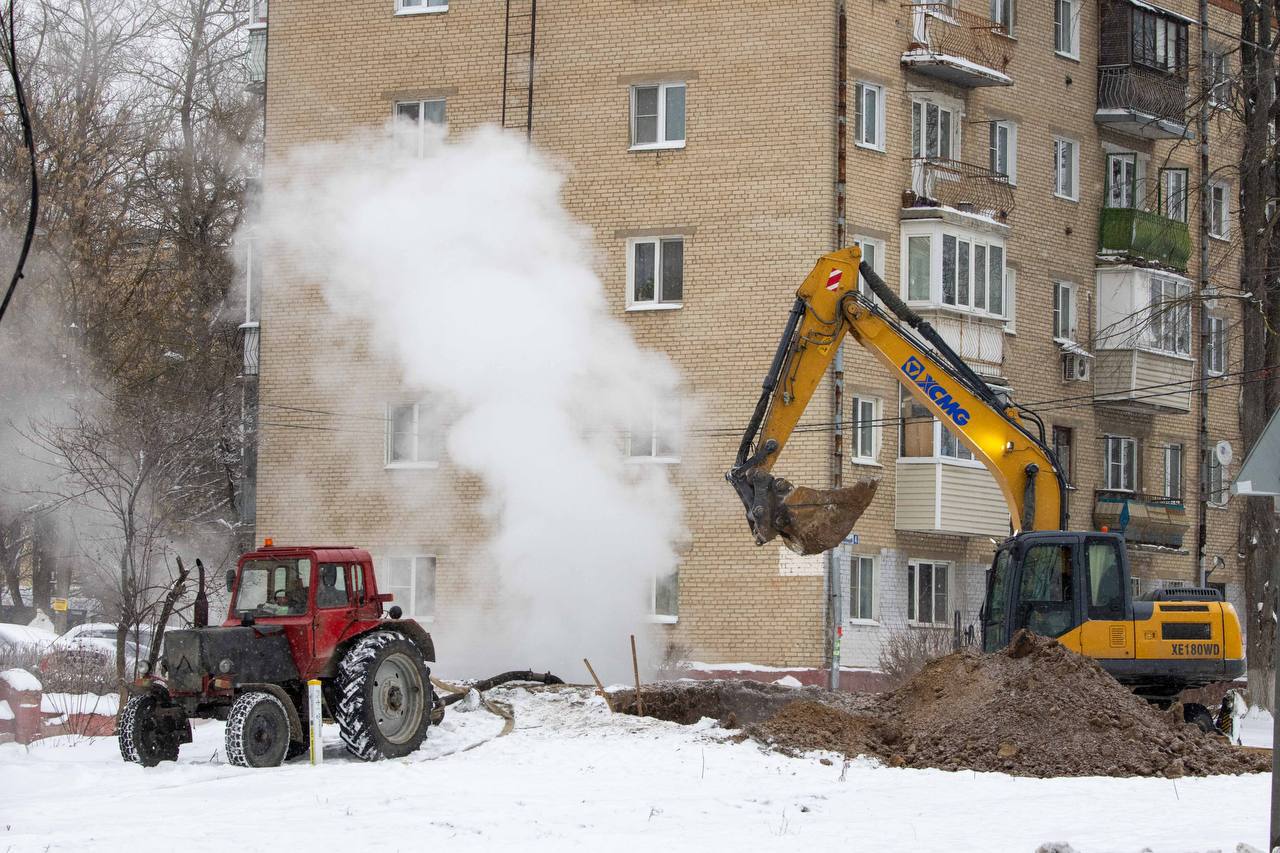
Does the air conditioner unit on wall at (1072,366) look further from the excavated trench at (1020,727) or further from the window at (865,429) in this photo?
the excavated trench at (1020,727)

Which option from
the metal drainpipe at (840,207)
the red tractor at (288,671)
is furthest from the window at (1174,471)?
the red tractor at (288,671)

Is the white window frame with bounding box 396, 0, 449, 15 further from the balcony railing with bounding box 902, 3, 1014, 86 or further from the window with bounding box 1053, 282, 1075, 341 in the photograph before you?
the window with bounding box 1053, 282, 1075, 341

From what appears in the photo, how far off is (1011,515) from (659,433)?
1164 cm

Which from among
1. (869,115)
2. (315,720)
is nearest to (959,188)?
(869,115)

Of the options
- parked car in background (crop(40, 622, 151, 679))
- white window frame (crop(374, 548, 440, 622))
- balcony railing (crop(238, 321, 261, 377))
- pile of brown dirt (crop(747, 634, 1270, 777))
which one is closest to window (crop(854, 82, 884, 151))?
white window frame (crop(374, 548, 440, 622))

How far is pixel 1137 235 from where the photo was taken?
1496 inches

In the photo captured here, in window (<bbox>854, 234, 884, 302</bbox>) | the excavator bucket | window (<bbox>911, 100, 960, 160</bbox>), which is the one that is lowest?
the excavator bucket

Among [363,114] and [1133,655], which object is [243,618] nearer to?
[1133,655]

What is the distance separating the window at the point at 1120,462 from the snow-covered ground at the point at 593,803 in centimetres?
2144

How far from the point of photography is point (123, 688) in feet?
58.1

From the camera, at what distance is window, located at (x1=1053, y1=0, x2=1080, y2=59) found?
37562 mm

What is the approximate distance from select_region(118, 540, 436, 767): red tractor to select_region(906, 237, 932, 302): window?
1702 centimetres

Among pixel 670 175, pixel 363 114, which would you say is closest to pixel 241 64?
pixel 363 114

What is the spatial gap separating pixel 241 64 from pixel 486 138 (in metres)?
14.4
